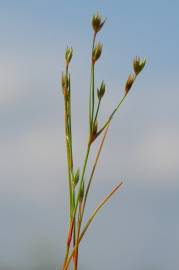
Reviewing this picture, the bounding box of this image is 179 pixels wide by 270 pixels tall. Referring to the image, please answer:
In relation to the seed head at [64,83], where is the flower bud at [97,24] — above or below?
above

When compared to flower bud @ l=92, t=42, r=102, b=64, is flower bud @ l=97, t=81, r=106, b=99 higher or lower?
lower

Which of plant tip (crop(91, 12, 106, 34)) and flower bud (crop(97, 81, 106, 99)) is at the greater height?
plant tip (crop(91, 12, 106, 34))

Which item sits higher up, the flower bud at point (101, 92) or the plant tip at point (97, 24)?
the plant tip at point (97, 24)

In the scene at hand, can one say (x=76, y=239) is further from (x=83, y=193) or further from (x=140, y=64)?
(x=140, y=64)

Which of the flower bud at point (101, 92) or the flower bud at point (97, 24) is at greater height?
the flower bud at point (97, 24)

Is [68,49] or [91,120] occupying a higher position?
[68,49]

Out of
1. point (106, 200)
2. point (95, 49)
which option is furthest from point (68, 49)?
point (106, 200)

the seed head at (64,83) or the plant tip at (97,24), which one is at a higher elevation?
the plant tip at (97,24)

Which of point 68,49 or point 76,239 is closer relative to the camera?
point 76,239

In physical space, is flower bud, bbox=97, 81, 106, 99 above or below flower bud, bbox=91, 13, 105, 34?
below

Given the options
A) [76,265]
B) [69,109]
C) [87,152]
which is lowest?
[76,265]
